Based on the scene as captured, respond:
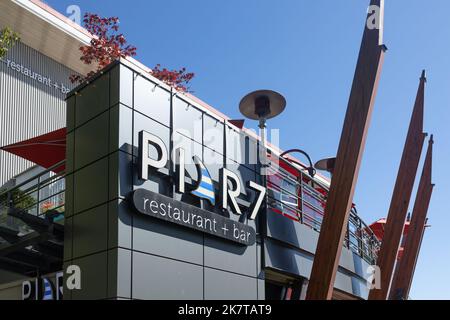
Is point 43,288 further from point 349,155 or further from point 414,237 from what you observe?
point 414,237

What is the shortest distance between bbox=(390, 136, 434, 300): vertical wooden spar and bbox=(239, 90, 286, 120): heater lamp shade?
1121 centimetres

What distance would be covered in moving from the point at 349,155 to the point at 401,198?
270 inches

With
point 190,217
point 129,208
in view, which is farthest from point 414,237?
point 129,208

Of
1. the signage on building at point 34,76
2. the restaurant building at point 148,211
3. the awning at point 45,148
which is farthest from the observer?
the signage on building at point 34,76

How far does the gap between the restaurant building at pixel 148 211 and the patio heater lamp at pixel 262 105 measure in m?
0.69

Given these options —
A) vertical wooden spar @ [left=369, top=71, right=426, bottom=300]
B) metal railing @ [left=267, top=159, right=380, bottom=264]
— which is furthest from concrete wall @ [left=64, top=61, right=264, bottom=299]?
vertical wooden spar @ [left=369, top=71, right=426, bottom=300]

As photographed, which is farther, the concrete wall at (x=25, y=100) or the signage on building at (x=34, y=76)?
the signage on building at (x=34, y=76)

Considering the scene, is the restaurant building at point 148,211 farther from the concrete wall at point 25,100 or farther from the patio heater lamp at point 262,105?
the concrete wall at point 25,100

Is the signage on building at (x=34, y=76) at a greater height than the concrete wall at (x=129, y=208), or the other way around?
the signage on building at (x=34, y=76)

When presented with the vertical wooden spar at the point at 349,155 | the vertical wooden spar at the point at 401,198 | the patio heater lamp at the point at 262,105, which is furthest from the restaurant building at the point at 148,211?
the vertical wooden spar at the point at 401,198

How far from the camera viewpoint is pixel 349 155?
1456cm

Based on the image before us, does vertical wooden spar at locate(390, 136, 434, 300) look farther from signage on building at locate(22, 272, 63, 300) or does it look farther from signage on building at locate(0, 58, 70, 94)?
signage on building at locate(0, 58, 70, 94)

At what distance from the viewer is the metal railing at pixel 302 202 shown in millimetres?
15734
